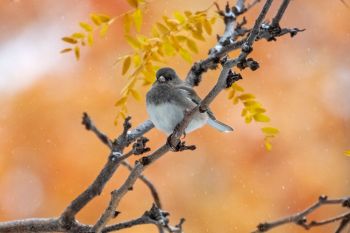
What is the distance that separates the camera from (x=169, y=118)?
2010 millimetres

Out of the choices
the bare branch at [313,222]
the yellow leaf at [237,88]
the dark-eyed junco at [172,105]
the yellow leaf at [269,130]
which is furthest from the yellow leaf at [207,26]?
the bare branch at [313,222]

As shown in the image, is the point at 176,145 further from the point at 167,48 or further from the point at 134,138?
the point at 167,48

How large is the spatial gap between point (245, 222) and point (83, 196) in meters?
2.64

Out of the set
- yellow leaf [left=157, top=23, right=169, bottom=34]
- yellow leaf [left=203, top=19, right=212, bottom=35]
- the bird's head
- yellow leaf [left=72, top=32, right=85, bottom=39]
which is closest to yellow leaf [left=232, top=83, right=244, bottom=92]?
yellow leaf [left=203, top=19, right=212, bottom=35]

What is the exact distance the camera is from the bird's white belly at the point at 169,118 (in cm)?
198

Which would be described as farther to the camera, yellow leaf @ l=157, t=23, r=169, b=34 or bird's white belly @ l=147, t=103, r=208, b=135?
bird's white belly @ l=147, t=103, r=208, b=135

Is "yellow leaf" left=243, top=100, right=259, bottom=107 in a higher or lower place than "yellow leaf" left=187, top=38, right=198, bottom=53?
lower

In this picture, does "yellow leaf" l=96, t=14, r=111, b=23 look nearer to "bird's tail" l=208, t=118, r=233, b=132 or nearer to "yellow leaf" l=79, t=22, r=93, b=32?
"yellow leaf" l=79, t=22, r=93, b=32

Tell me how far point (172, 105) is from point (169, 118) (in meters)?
0.08

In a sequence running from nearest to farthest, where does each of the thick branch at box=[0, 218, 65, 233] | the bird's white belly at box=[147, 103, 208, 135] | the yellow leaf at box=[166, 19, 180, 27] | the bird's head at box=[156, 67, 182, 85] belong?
the thick branch at box=[0, 218, 65, 233] → the yellow leaf at box=[166, 19, 180, 27] → the bird's white belly at box=[147, 103, 208, 135] → the bird's head at box=[156, 67, 182, 85]

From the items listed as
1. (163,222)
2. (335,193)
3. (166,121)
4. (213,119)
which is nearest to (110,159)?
(163,222)

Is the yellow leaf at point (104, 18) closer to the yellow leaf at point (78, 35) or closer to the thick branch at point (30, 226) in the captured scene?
the yellow leaf at point (78, 35)

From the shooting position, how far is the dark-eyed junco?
6.52 ft

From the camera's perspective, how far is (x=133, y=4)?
5.47ft
